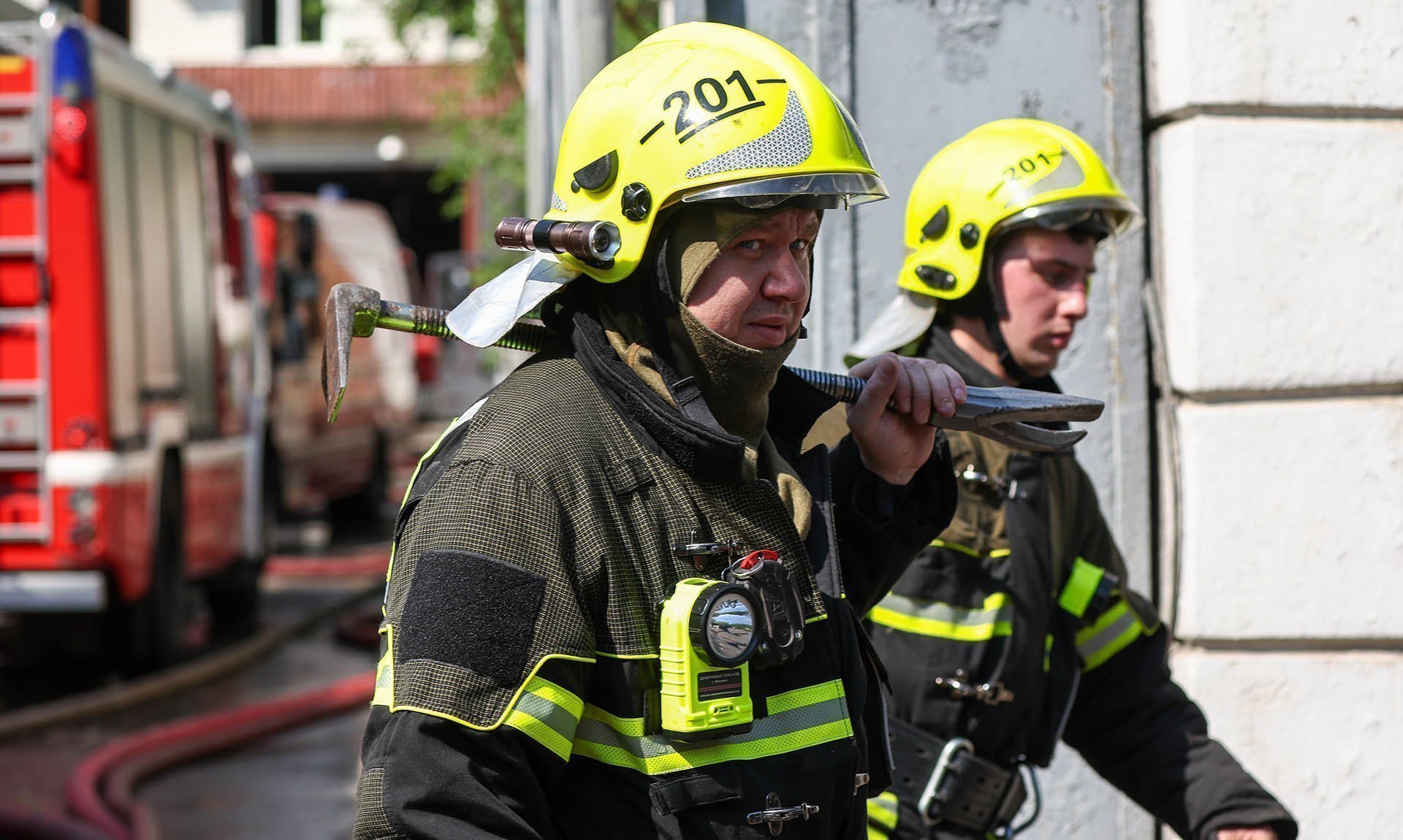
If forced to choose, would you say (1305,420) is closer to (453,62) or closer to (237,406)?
(237,406)

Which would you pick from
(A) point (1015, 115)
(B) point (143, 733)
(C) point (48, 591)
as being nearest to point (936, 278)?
(A) point (1015, 115)

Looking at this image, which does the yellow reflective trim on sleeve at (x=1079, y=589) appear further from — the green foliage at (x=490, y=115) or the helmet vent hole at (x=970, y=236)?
the green foliage at (x=490, y=115)

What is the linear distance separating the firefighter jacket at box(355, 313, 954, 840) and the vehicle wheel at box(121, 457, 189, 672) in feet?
25.0

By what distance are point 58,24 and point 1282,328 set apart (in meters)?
6.31

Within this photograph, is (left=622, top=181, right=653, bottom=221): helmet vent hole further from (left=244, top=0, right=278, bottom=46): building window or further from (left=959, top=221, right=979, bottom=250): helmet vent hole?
(left=244, top=0, right=278, bottom=46): building window

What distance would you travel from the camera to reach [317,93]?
26594mm

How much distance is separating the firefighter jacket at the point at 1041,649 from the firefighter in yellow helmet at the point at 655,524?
0.64 m

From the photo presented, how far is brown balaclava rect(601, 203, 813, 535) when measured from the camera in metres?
2.25

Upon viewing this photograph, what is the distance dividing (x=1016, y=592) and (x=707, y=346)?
103 centimetres

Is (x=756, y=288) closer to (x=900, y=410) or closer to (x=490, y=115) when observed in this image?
(x=900, y=410)

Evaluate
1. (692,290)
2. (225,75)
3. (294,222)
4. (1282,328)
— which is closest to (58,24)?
(294,222)

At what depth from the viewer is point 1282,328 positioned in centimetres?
437

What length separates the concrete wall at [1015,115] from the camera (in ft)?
14.6

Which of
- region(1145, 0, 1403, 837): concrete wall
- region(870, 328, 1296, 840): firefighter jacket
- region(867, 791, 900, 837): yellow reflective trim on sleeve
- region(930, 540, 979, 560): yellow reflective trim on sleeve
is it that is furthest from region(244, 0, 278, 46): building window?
region(867, 791, 900, 837): yellow reflective trim on sleeve
